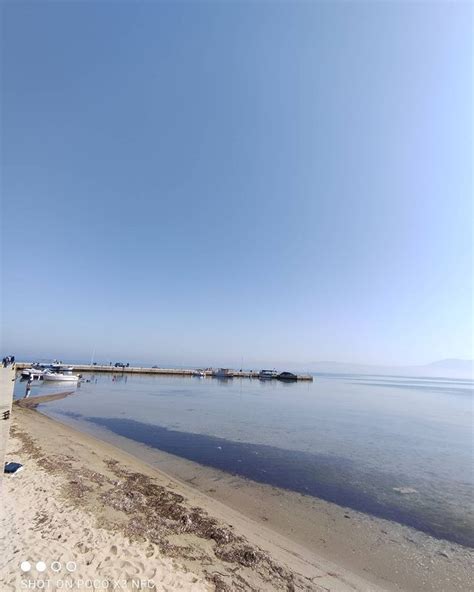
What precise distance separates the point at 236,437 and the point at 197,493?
10392mm

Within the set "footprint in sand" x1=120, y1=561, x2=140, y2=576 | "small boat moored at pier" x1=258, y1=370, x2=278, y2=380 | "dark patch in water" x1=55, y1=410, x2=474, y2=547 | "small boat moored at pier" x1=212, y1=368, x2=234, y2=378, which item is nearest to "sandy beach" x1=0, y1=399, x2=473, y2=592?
"footprint in sand" x1=120, y1=561, x2=140, y2=576

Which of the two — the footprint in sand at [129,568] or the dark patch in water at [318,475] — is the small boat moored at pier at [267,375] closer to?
the dark patch in water at [318,475]

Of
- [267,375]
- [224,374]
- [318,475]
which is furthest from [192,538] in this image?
[267,375]

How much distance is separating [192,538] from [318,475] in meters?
9.51

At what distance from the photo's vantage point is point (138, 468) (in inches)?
535

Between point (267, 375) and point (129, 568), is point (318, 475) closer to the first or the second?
point (129, 568)

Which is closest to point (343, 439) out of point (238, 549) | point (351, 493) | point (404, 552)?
point (351, 493)

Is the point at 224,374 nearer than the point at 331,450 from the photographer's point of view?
No

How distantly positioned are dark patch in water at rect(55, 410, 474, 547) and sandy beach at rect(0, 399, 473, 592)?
103cm

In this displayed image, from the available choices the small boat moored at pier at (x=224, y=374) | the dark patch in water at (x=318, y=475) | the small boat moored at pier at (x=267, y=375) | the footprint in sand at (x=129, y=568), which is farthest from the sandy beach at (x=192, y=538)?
the small boat moored at pier at (x=267, y=375)

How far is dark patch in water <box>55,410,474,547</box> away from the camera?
37.3ft

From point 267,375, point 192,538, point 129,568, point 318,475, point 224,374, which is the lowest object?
point 267,375

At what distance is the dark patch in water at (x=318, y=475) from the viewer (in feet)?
37.3

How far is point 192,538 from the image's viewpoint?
777 cm
